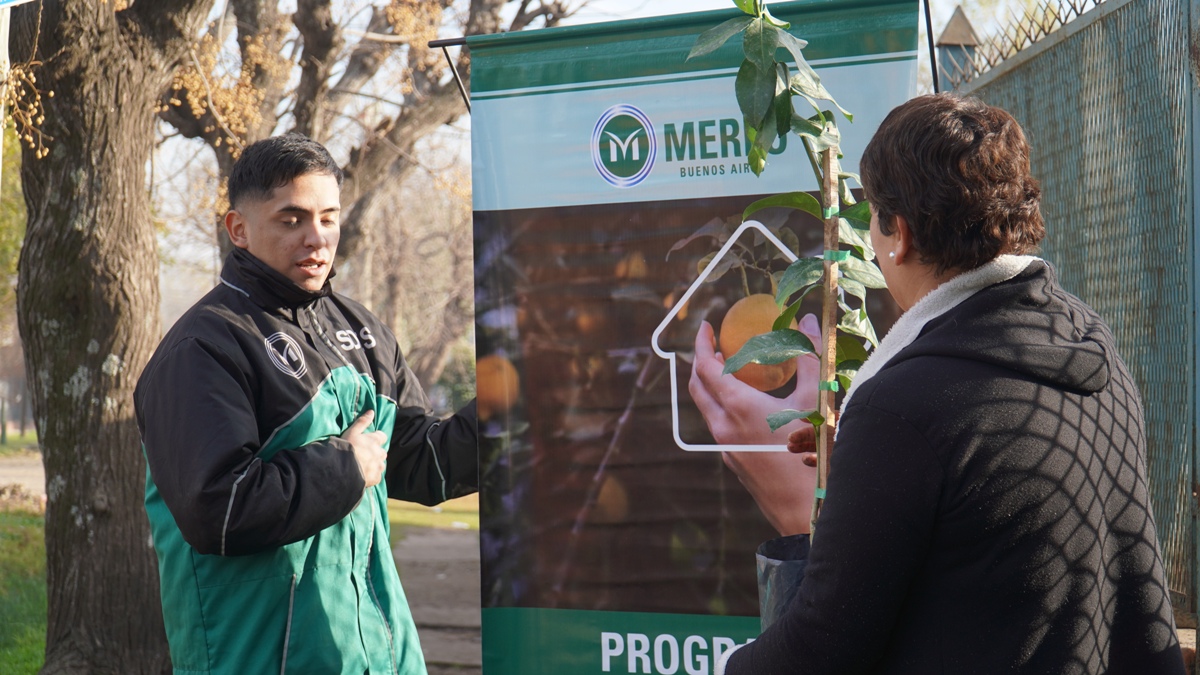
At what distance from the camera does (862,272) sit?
73.9 inches

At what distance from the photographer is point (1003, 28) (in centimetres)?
429

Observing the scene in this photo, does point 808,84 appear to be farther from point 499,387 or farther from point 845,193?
point 499,387

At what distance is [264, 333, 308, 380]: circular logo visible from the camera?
216 centimetres

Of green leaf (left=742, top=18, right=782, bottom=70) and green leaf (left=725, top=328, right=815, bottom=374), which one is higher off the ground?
green leaf (left=742, top=18, right=782, bottom=70)

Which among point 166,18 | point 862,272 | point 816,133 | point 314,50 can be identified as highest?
point 314,50

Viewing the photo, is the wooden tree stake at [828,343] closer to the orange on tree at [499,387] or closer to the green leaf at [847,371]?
the green leaf at [847,371]

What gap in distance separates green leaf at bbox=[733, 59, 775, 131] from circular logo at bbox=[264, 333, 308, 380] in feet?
3.63

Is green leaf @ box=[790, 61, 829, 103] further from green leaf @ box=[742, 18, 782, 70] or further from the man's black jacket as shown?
the man's black jacket

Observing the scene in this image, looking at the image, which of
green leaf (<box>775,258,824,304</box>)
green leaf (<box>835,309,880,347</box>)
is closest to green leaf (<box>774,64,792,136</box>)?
green leaf (<box>775,258,824,304</box>)

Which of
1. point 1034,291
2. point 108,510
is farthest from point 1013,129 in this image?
point 108,510

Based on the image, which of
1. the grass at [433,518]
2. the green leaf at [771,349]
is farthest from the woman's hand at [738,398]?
A: the grass at [433,518]

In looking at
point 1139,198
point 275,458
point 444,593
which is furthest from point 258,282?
point 444,593

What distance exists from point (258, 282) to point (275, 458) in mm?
434

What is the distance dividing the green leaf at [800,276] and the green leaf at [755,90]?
0.91 ft
